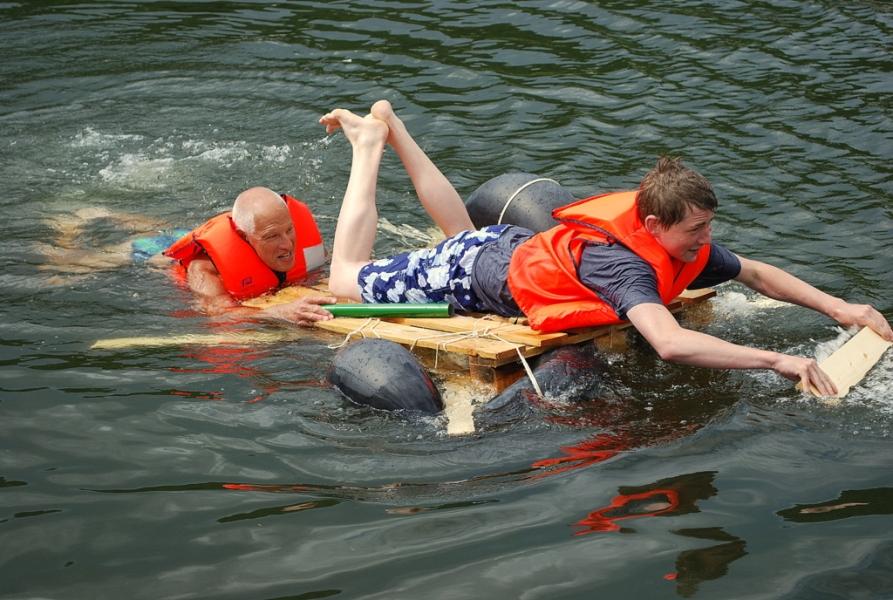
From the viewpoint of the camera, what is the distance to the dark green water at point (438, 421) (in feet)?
15.9

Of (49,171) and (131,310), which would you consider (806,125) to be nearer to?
(131,310)

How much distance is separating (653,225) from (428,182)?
2287 mm

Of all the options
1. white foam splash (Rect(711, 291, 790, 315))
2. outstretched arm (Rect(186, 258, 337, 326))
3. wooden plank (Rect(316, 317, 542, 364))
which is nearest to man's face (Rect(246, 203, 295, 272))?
outstretched arm (Rect(186, 258, 337, 326))

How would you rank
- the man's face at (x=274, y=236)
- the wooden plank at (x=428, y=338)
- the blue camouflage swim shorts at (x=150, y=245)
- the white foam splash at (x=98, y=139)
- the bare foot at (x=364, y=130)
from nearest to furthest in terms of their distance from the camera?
the wooden plank at (x=428, y=338) < the bare foot at (x=364, y=130) < the man's face at (x=274, y=236) < the blue camouflage swim shorts at (x=150, y=245) < the white foam splash at (x=98, y=139)

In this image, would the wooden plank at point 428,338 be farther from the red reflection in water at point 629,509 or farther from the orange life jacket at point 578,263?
the red reflection in water at point 629,509

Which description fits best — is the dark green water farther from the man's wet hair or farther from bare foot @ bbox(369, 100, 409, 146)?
bare foot @ bbox(369, 100, 409, 146)

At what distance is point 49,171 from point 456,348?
6.24 m

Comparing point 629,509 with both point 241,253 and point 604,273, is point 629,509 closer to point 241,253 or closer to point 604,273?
point 604,273

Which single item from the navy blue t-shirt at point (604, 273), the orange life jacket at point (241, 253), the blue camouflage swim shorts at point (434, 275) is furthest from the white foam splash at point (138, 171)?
the navy blue t-shirt at point (604, 273)

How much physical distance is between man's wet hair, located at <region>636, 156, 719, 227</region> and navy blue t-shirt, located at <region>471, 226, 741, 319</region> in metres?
0.30

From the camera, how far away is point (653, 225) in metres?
6.08

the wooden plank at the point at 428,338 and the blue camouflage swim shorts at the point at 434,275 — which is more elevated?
the blue camouflage swim shorts at the point at 434,275

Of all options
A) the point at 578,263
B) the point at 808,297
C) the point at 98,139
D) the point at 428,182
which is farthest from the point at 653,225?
the point at 98,139

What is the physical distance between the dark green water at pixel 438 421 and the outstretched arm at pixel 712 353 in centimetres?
41
